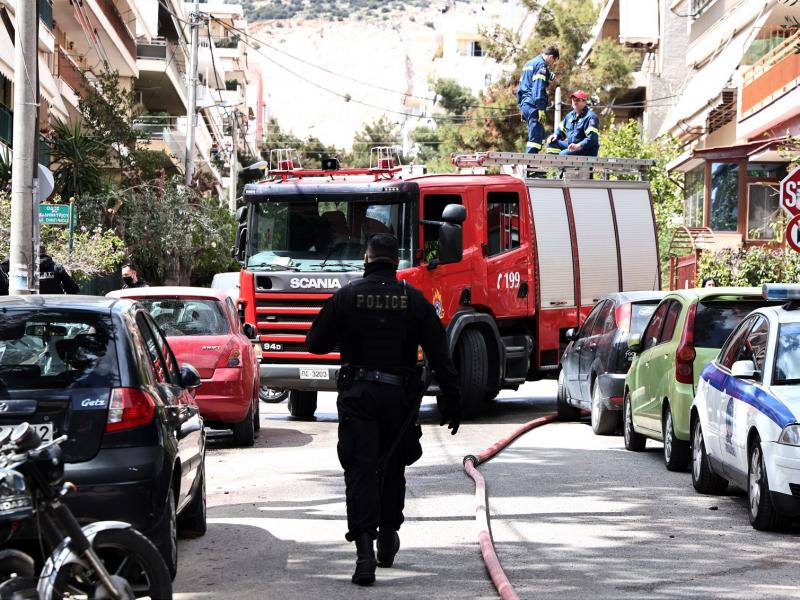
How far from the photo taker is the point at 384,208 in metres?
18.0

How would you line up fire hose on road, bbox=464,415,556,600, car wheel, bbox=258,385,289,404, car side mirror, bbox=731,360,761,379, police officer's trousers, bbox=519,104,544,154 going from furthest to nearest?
police officer's trousers, bbox=519,104,544,154, car wheel, bbox=258,385,289,404, car side mirror, bbox=731,360,761,379, fire hose on road, bbox=464,415,556,600

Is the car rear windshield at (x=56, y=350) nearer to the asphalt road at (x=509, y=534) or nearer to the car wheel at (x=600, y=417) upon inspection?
the asphalt road at (x=509, y=534)

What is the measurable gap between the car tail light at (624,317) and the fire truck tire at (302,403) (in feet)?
15.1

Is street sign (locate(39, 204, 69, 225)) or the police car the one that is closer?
the police car

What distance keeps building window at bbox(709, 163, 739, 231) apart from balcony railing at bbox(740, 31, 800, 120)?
11.0ft

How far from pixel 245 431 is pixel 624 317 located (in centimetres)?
443

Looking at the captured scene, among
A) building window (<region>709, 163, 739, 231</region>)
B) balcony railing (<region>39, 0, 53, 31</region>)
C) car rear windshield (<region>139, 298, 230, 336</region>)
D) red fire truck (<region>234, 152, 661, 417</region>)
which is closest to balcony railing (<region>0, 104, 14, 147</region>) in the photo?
balcony railing (<region>39, 0, 53, 31</region>)

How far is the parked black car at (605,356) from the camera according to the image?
16203 millimetres

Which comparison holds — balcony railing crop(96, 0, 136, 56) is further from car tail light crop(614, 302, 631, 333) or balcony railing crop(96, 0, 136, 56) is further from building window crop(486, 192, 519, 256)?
car tail light crop(614, 302, 631, 333)

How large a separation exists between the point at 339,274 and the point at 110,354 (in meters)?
10.2

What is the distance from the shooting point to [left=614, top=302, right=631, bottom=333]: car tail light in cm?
1636

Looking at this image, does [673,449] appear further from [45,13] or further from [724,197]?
[724,197]

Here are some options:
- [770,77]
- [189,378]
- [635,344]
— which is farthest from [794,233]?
[770,77]

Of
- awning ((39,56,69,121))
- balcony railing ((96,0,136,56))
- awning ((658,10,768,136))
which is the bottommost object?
awning ((39,56,69,121))
